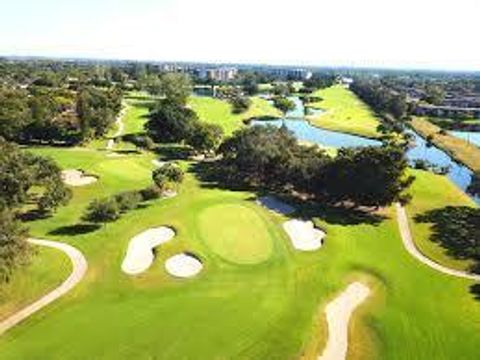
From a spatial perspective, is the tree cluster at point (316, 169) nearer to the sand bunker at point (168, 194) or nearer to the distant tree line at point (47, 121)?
the sand bunker at point (168, 194)

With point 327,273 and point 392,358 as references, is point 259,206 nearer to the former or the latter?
point 327,273

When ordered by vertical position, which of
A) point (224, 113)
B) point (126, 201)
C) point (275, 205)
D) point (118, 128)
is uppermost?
point (126, 201)

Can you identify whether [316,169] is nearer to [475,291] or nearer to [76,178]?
[475,291]

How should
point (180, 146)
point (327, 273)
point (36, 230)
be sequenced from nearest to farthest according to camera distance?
point (327, 273) < point (36, 230) < point (180, 146)

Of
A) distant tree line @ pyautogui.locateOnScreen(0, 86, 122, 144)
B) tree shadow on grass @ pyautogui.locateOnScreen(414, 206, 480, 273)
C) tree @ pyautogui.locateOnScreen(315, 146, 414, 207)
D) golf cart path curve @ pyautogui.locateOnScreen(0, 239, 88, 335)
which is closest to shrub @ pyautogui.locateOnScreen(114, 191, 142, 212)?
golf cart path curve @ pyautogui.locateOnScreen(0, 239, 88, 335)

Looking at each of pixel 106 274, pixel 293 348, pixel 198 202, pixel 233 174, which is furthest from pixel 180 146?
pixel 293 348

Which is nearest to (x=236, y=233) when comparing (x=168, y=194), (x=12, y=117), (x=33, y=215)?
(x=168, y=194)
